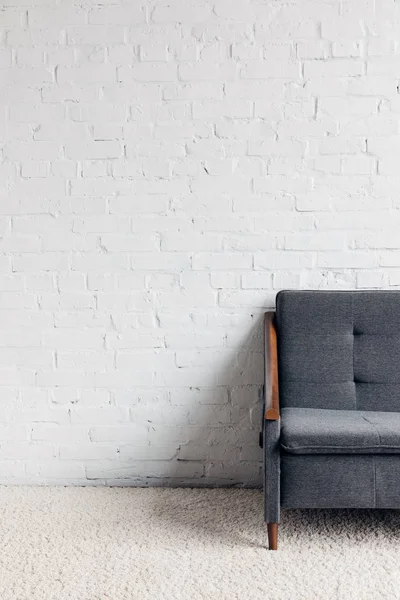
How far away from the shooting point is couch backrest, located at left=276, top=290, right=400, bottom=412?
271 cm

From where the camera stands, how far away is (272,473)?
2.31 metres

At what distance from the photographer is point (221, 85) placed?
2.89 meters

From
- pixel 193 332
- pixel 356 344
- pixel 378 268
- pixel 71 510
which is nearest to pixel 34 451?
pixel 71 510

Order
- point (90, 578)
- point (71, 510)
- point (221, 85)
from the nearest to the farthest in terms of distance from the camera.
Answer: point (90, 578) → point (71, 510) → point (221, 85)

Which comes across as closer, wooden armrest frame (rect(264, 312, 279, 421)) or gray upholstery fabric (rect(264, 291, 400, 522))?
wooden armrest frame (rect(264, 312, 279, 421))

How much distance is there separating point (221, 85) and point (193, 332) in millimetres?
1044

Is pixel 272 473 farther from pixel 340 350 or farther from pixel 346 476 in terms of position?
pixel 340 350

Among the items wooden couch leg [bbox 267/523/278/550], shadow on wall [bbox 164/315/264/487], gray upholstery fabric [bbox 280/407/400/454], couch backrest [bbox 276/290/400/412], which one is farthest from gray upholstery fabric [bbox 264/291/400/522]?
wooden couch leg [bbox 267/523/278/550]

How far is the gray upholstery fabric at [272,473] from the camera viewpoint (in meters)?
2.30

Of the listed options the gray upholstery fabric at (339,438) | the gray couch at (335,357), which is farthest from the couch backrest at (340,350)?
the gray upholstery fabric at (339,438)

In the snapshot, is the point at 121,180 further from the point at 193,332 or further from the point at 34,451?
the point at 34,451

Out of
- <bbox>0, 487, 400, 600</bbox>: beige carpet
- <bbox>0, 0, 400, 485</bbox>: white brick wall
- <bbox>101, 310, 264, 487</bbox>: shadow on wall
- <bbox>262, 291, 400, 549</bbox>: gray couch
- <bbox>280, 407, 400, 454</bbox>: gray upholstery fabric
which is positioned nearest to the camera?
<bbox>0, 487, 400, 600</bbox>: beige carpet

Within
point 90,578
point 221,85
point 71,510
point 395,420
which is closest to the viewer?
point 90,578

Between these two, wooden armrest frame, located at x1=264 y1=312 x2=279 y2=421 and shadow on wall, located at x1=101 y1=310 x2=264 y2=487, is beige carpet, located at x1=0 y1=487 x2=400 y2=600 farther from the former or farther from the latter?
wooden armrest frame, located at x1=264 y1=312 x2=279 y2=421
